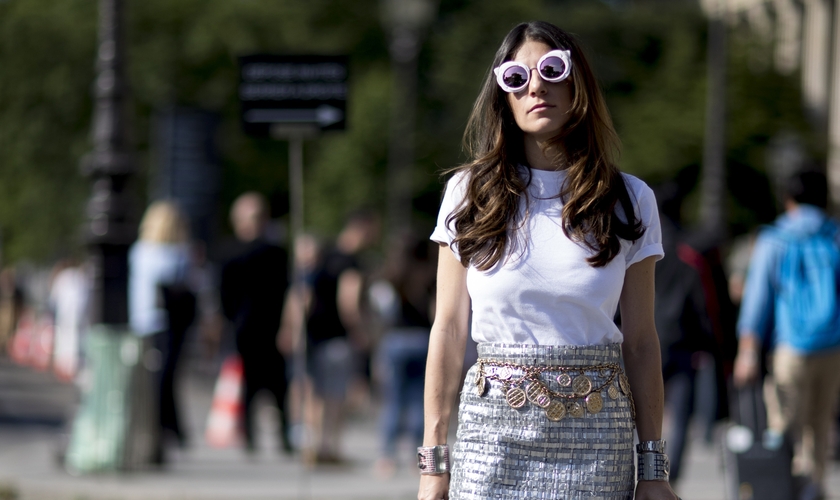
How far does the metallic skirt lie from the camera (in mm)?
3008

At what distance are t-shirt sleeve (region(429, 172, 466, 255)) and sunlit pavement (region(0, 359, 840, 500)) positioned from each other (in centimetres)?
563

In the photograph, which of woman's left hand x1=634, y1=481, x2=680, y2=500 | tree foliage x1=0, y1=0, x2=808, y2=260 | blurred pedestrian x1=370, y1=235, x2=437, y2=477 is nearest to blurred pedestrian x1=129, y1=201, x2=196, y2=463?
blurred pedestrian x1=370, y1=235, x2=437, y2=477

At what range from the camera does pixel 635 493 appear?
3121mm

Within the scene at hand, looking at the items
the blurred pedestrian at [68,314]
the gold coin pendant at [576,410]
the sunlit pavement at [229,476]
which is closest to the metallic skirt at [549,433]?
the gold coin pendant at [576,410]

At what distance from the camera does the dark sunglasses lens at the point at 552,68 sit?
314 centimetres

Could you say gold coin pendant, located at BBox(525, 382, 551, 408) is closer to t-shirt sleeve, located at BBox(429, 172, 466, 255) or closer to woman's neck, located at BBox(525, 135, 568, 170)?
t-shirt sleeve, located at BBox(429, 172, 466, 255)

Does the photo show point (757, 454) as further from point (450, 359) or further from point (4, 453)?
point (4, 453)

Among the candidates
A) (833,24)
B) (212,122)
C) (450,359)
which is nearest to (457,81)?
(833,24)

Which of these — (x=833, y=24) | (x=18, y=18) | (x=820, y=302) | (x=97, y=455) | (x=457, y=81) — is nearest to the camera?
(x=820, y=302)

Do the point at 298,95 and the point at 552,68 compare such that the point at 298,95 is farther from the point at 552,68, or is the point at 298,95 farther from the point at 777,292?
the point at 552,68

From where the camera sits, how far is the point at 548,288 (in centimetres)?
301

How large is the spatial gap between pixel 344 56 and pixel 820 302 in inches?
119

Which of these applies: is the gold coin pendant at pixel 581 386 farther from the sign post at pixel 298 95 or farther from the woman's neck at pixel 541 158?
the sign post at pixel 298 95

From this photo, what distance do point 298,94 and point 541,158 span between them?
506 cm
